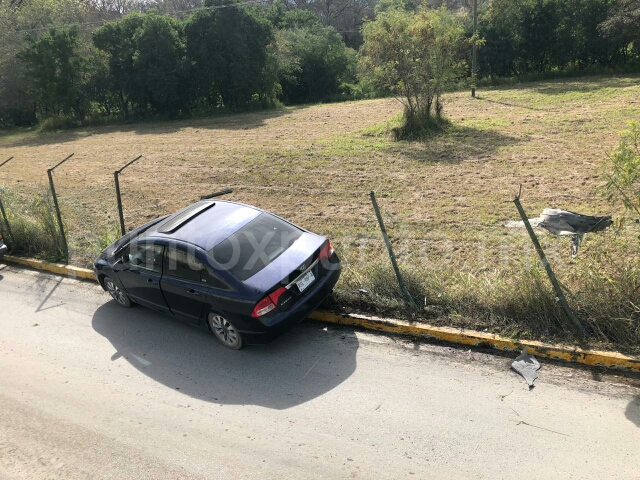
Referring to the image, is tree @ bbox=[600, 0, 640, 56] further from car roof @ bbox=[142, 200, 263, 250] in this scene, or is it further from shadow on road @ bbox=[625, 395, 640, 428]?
shadow on road @ bbox=[625, 395, 640, 428]

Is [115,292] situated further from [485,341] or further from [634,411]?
[634,411]

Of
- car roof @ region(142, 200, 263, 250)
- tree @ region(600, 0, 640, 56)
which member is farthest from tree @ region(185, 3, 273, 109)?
car roof @ region(142, 200, 263, 250)

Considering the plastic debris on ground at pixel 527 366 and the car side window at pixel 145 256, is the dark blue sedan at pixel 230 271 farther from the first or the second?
the plastic debris on ground at pixel 527 366

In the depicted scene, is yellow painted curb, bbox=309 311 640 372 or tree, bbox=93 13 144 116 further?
tree, bbox=93 13 144 116


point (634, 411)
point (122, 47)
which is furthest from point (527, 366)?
point (122, 47)

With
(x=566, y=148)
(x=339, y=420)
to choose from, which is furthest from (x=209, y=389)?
(x=566, y=148)

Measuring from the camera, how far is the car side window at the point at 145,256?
632 centimetres

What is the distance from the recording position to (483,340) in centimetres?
551

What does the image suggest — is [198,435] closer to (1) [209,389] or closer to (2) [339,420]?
(1) [209,389]

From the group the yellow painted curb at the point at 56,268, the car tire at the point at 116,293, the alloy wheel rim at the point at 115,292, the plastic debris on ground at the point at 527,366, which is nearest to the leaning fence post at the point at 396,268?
the plastic debris on ground at the point at 527,366

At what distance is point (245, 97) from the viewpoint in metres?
32.6

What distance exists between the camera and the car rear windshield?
5.71 meters

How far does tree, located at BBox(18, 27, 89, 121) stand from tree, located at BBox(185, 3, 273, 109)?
24.0 ft

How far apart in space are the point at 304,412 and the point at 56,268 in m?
6.47
